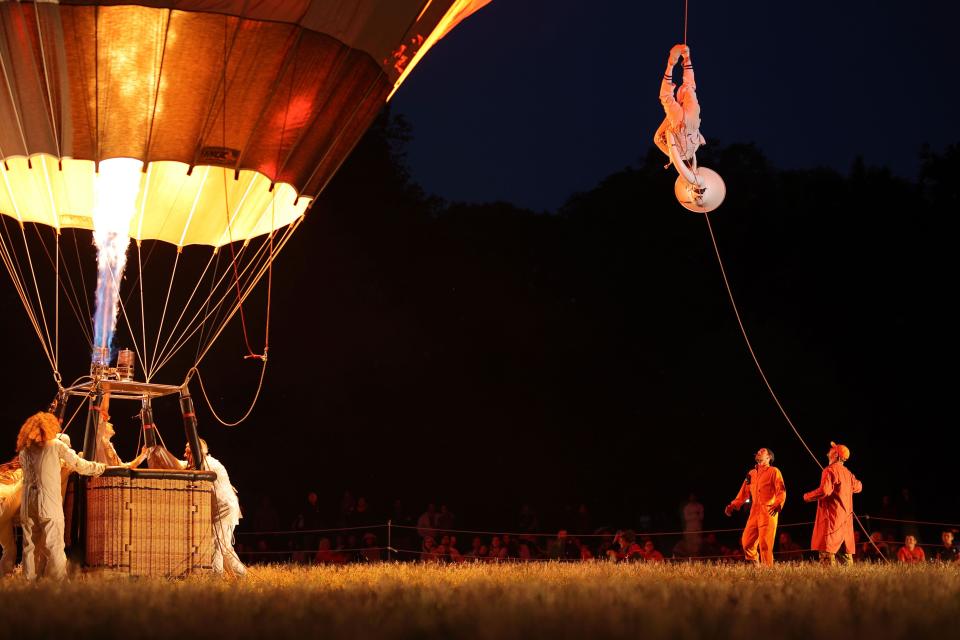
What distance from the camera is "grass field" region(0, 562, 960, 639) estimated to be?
6.67 meters

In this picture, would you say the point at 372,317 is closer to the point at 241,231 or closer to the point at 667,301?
the point at 667,301

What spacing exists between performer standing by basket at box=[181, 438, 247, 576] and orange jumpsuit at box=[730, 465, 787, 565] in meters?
5.45

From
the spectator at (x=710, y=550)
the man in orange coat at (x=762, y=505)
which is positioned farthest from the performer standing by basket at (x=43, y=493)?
the spectator at (x=710, y=550)

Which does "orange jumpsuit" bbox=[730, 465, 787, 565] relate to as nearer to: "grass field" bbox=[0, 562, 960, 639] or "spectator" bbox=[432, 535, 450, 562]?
"grass field" bbox=[0, 562, 960, 639]

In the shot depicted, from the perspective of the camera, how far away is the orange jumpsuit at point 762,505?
15.1 meters

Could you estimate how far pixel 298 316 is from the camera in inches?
1122

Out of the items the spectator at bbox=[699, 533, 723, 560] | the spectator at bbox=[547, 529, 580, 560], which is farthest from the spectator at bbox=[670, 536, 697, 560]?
the spectator at bbox=[547, 529, 580, 560]

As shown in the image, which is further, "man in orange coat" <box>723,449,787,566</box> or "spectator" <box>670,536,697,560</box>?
"spectator" <box>670,536,697,560</box>

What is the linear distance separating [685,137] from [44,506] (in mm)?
6762

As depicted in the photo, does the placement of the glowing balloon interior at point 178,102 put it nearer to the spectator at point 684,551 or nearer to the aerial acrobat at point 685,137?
the aerial acrobat at point 685,137

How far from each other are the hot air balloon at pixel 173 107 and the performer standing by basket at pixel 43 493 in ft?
1.48

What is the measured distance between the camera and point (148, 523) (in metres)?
11.6

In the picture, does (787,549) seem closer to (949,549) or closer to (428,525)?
(949,549)

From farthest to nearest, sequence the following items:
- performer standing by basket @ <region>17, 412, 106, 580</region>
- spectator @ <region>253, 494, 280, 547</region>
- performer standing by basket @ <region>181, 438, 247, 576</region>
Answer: spectator @ <region>253, 494, 280, 547</region> → performer standing by basket @ <region>181, 438, 247, 576</region> → performer standing by basket @ <region>17, 412, 106, 580</region>
